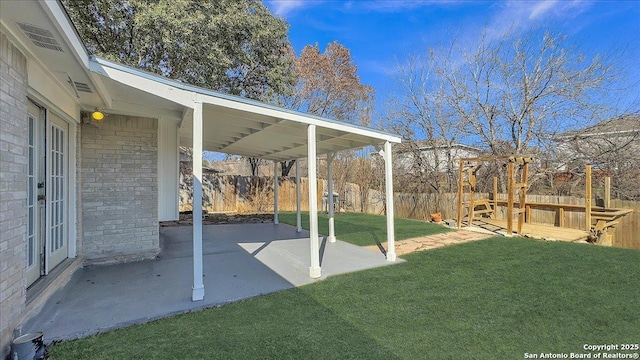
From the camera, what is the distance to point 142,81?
3.37 m

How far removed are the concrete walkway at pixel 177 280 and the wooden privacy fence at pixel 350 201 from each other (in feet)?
23.4

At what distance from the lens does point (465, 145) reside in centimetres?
1379

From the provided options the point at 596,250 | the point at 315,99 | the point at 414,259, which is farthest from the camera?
the point at 315,99

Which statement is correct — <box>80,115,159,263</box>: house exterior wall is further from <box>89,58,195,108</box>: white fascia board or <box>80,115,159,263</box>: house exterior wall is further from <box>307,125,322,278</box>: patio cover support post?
<box>307,125,322,278</box>: patio cover support post

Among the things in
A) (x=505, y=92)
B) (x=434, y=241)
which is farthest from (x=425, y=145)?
(x=434, y=241)

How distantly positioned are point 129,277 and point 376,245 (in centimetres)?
492

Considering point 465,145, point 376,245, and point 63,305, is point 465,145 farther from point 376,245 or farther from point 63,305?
point 63,305

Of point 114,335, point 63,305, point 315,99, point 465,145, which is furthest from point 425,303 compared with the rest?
point 315,99

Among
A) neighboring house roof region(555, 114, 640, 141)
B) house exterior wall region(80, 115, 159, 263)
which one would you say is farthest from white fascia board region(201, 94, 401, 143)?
neighboring house roof region(555, 114, 640, 141)

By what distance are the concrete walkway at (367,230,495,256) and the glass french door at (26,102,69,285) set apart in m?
5.48

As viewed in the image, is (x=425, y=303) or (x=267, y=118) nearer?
(x=425, y=303)

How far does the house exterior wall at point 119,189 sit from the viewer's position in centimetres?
495

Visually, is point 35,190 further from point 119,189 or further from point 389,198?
point 389,198

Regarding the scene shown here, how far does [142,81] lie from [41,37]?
3.13ft
